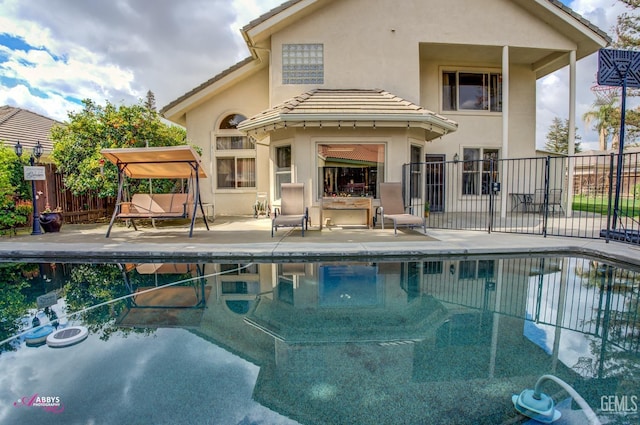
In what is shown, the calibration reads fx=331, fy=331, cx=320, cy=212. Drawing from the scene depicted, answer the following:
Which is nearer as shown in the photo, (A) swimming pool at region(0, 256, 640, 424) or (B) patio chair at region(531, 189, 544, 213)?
(A) swimming pool at region(0, 256, 640, 424)

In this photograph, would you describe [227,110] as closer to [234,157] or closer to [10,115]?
[234,157]

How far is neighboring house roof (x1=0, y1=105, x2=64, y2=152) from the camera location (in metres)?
14.0

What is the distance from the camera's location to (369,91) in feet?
34.9

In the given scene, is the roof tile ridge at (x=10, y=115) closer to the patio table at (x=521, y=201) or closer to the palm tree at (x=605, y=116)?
the patio table at (x=521, y=201)

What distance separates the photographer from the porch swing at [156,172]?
766 centimetres

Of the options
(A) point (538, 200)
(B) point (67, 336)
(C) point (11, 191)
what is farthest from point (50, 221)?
(A) point (538, 200)

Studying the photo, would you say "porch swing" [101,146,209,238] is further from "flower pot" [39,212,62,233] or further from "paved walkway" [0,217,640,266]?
"flower pot" [39,212,62,233]

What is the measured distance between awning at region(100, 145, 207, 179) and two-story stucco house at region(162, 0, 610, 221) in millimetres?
2185

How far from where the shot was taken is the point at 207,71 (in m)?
31.8

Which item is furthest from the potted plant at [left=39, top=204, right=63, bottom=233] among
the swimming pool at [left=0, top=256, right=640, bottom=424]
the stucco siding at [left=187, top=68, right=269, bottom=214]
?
the stucco siding at [left=187, top=68, right=269, bottom=214]

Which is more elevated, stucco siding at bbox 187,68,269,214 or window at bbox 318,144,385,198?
stucco siding at bbox 187,68,269,214

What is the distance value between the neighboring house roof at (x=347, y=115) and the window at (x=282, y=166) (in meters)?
0.85

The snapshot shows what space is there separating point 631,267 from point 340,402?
6137mm

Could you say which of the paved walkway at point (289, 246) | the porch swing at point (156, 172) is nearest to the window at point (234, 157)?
the porch swing at point (156, 172)
